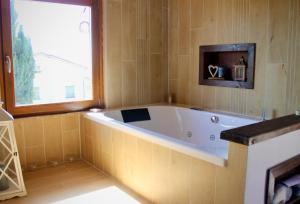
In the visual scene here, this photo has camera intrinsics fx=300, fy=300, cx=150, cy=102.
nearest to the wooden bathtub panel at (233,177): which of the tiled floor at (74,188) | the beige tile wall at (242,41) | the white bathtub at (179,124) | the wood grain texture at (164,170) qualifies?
the wood grain texture at (164,170)

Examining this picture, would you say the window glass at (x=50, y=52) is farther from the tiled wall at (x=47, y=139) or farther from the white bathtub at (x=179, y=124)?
the white bathtub at (x=179, y=124)

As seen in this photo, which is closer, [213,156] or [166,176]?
[213,156]

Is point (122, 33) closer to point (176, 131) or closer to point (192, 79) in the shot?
point (192, 79)

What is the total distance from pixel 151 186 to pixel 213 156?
0.75 metres

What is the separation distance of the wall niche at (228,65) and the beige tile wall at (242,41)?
55 millimetres

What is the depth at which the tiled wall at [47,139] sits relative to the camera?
2.91 m

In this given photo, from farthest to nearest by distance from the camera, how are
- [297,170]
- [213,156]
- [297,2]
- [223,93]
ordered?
1. [223,93]
2. [297,2]
3. [297,170]
4. [213,156]

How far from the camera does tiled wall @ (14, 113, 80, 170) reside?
2906mm

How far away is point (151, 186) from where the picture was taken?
2.27 m

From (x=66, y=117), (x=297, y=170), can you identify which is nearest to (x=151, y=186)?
(x=297, y=170)

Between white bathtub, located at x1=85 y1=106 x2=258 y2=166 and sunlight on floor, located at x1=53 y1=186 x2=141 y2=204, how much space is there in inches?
19.9

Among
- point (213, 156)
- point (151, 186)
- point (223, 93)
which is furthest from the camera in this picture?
point (223, 93)

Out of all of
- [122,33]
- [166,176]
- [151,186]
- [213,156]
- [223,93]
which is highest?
[122,33]

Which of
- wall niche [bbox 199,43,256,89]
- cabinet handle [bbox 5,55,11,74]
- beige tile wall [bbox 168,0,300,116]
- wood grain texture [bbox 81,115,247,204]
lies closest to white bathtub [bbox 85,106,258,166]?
wood grain texture [bbox 81,115,247,204]
